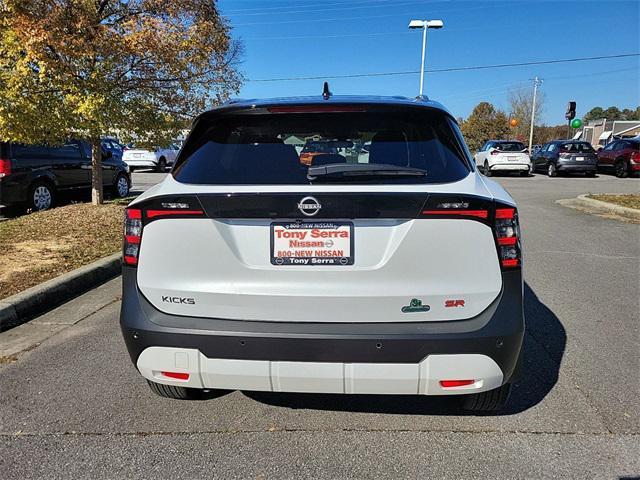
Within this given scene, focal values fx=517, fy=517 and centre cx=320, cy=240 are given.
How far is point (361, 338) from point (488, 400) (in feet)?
3.17

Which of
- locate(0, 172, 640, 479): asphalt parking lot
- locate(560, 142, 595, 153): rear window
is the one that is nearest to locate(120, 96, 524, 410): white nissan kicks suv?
locate(0, 172, 640, 479): asphalt parking lot

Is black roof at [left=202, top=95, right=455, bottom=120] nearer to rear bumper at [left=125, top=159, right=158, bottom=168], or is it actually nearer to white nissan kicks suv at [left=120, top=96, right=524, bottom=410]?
white nissan kicks suv at [left=120, top=96, right=524, bottom=410]

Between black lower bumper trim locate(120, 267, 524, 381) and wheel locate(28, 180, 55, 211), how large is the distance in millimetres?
9069

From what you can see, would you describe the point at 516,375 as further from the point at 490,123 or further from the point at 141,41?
the point at 490,123

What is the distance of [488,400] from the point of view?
284 cm

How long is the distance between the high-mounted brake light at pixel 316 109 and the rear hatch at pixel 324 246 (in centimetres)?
40

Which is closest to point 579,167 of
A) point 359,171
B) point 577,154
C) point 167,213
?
point 577,154

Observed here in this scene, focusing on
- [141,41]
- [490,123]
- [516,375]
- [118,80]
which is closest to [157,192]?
[516,375]

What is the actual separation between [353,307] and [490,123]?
62.7m

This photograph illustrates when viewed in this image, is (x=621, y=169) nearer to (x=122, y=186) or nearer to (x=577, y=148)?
(x=577, y=148)

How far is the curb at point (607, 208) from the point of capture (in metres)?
10.6

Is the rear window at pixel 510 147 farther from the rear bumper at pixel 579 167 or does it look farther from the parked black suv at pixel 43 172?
the parked black suv at pixel 43 172

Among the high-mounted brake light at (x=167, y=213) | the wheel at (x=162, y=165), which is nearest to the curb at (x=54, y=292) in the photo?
the high-mounted brake light at (x=167, y=213)

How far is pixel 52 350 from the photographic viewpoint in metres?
3.96
